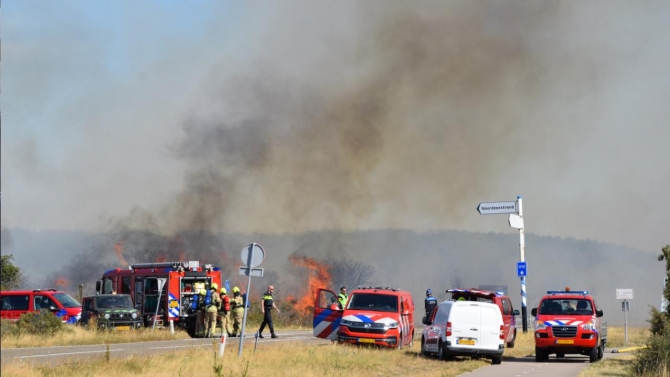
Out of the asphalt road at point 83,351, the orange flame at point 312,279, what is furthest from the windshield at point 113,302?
the orange flame at point 312,279

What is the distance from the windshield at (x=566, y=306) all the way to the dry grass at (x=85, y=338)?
13.5 meters

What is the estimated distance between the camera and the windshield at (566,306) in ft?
85.3

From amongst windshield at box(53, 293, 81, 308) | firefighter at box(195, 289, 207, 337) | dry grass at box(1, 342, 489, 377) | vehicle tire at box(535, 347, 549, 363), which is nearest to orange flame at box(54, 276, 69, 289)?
windshield at box(53, 293, 81, 308)

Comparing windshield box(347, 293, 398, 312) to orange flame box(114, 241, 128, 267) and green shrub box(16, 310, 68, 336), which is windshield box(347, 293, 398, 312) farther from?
orange flame box(114, 241, 128, 267)

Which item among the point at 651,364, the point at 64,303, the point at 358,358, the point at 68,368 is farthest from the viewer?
the point at 64,303

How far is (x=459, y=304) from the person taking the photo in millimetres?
24094

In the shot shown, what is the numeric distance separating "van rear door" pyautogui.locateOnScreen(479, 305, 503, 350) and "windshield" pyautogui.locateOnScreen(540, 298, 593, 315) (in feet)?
9.48

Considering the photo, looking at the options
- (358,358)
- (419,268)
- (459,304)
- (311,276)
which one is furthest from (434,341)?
(419,268)

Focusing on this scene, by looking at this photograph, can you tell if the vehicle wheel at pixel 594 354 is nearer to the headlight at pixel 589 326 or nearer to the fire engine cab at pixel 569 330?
the fire engine cab at pixel 569 330

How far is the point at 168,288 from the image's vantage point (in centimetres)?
3409

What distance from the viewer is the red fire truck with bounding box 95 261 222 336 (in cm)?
3422

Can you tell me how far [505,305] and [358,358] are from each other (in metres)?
9.53

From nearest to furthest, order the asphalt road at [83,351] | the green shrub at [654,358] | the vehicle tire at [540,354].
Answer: the green shrub at [654,358]
the asphalt road at [83,351]
the vehicle tire at [540,354]

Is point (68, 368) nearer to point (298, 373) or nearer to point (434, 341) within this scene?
point (298, 373)
